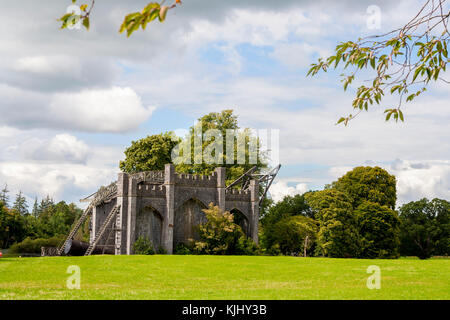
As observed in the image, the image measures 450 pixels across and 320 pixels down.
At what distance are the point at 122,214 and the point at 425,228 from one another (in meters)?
44.2

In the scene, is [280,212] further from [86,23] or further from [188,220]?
[86,23]

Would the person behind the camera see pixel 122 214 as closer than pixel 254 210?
Yes

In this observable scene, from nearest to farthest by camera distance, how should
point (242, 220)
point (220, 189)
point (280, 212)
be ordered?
1. point (220, 189)
2. point (242, 220)
3. point (280, 212)

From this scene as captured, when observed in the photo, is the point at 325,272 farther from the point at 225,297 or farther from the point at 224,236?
the point at 224,236

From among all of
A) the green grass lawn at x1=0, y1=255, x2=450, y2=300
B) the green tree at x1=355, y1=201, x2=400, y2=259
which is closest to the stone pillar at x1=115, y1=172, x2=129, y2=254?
the green grass lawn at x1=0, y1=255, x2=450, y2=300

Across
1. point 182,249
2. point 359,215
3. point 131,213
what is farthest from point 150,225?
point 359,215

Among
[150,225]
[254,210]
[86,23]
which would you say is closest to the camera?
[86,23]

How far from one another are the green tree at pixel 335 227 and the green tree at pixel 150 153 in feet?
62.6

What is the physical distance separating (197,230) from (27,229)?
3183cm

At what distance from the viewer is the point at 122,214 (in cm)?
3869

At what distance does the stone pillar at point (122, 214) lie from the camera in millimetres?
38469

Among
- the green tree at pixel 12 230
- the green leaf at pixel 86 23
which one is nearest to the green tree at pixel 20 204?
the green tree at pixel 12 230

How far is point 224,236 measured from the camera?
130ft
